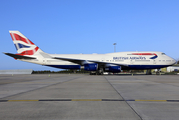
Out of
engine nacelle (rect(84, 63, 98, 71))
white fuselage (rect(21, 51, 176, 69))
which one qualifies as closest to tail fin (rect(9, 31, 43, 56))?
white fuselage (rect(21, 51, 176, 69))

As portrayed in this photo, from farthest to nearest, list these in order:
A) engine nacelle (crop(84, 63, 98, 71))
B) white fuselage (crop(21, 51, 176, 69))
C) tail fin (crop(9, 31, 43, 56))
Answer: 1. tail fin (crop(9, 31, 43, 56))
2. white fuselage (crop(21, 51, 176, 69))
3. engine nacelle (crop(84, 63, 98, 71))

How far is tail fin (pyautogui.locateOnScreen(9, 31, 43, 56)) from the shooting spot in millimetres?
35666

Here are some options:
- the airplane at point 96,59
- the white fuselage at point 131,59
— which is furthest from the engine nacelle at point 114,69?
the white fuselage at point 131,59

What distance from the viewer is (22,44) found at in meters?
35.9

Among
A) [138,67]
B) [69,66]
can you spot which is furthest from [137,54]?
[69,66]

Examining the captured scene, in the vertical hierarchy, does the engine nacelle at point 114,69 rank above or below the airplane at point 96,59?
below

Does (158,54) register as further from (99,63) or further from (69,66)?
(69,66)

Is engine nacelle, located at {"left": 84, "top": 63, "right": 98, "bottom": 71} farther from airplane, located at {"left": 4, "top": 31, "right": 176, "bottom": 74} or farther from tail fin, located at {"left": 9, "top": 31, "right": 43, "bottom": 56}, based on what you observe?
tail fin, located at {"left": 9, "top": 31, "right": 43, "bottom": 56}

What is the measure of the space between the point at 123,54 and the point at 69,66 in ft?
37.4

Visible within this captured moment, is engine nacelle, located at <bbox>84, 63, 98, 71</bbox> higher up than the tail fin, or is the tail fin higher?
the tail fin

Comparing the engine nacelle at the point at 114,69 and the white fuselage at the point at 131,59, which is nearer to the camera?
the engine nacelle at the point at 114,69

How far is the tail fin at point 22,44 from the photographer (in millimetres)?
35666

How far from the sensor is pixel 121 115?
4641 mm

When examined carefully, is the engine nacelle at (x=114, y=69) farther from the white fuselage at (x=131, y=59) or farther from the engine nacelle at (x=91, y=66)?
the engine nacelle at (x=91, y=66)
